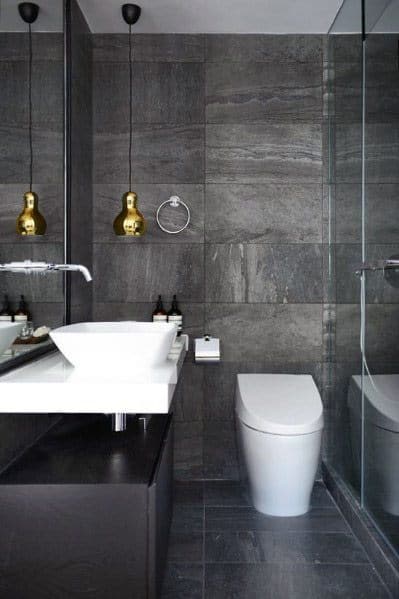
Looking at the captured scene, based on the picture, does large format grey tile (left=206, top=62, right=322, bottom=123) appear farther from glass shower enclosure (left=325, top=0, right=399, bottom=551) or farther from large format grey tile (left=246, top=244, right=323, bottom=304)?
large format grey tile (left=246, top=244, right=323, bottom=304)

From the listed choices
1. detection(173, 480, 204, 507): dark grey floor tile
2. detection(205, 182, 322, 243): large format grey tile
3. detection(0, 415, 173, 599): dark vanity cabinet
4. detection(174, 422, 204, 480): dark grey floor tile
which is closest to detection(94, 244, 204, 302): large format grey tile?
detection(205, 182, 322, 243): large format grey tile

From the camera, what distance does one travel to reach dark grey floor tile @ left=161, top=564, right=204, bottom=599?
1717 mm

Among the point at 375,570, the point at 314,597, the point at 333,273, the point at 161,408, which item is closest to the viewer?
the point at 161,408

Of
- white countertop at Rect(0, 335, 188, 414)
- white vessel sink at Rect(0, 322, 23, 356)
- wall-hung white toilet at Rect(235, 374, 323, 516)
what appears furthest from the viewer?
wall-hung white toilet at Rect(235, 374, 323, 516)

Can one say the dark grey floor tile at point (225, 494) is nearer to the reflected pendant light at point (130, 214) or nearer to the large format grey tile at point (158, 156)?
the reflected pendant light at point (130, 214)

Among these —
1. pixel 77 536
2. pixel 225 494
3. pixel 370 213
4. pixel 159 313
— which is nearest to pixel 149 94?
pixel 159 313

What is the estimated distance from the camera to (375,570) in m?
1.86

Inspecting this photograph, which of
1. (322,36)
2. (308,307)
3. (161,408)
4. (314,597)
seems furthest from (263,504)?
(322,36)

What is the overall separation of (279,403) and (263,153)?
4.17 ft

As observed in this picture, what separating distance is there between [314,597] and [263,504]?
1.93 ft

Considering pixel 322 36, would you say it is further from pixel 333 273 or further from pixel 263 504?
pixel 263 504

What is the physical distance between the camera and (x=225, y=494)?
2527mm

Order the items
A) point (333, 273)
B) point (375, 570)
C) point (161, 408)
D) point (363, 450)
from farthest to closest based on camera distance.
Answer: point (333, 273) → point (363, 450) → point (375, 570) → point (161, 408)

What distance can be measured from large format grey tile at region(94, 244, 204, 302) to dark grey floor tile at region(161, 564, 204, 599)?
49.4 inches
